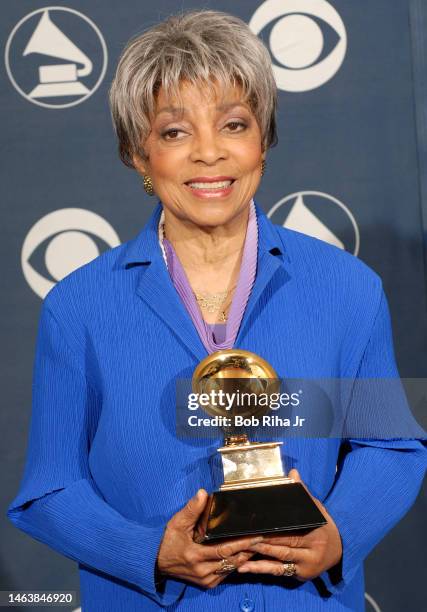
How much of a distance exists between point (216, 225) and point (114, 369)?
12.8 inches

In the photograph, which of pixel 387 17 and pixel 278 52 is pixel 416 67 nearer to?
pixel 387 17

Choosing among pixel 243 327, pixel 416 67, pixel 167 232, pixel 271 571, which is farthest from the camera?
pixel 416 67

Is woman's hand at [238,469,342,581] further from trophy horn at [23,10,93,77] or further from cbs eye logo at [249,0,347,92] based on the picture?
trophy horn at [23,10,93,77]

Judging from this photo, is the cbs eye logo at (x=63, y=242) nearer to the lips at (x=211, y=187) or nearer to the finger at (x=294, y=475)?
the lips at (x=211, y=187)

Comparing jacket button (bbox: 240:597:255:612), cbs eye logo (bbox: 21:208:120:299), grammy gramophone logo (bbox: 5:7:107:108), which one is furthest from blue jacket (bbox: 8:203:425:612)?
grammy gramophone logo (bbox: 5:7:107:108)

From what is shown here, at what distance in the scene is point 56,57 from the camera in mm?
2936

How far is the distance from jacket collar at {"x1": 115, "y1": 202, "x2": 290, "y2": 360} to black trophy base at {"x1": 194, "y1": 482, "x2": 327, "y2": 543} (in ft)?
0.92

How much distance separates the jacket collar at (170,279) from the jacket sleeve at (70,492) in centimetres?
18

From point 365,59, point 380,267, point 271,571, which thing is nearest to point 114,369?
point 271,571

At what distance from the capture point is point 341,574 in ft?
5.71

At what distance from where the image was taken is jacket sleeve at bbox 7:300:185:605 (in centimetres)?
172

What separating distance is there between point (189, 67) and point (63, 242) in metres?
1.23

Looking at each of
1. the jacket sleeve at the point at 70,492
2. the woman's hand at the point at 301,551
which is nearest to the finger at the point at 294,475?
the woman's hand at the point at 301,551

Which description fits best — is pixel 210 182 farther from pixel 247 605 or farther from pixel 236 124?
pixel 247 605
